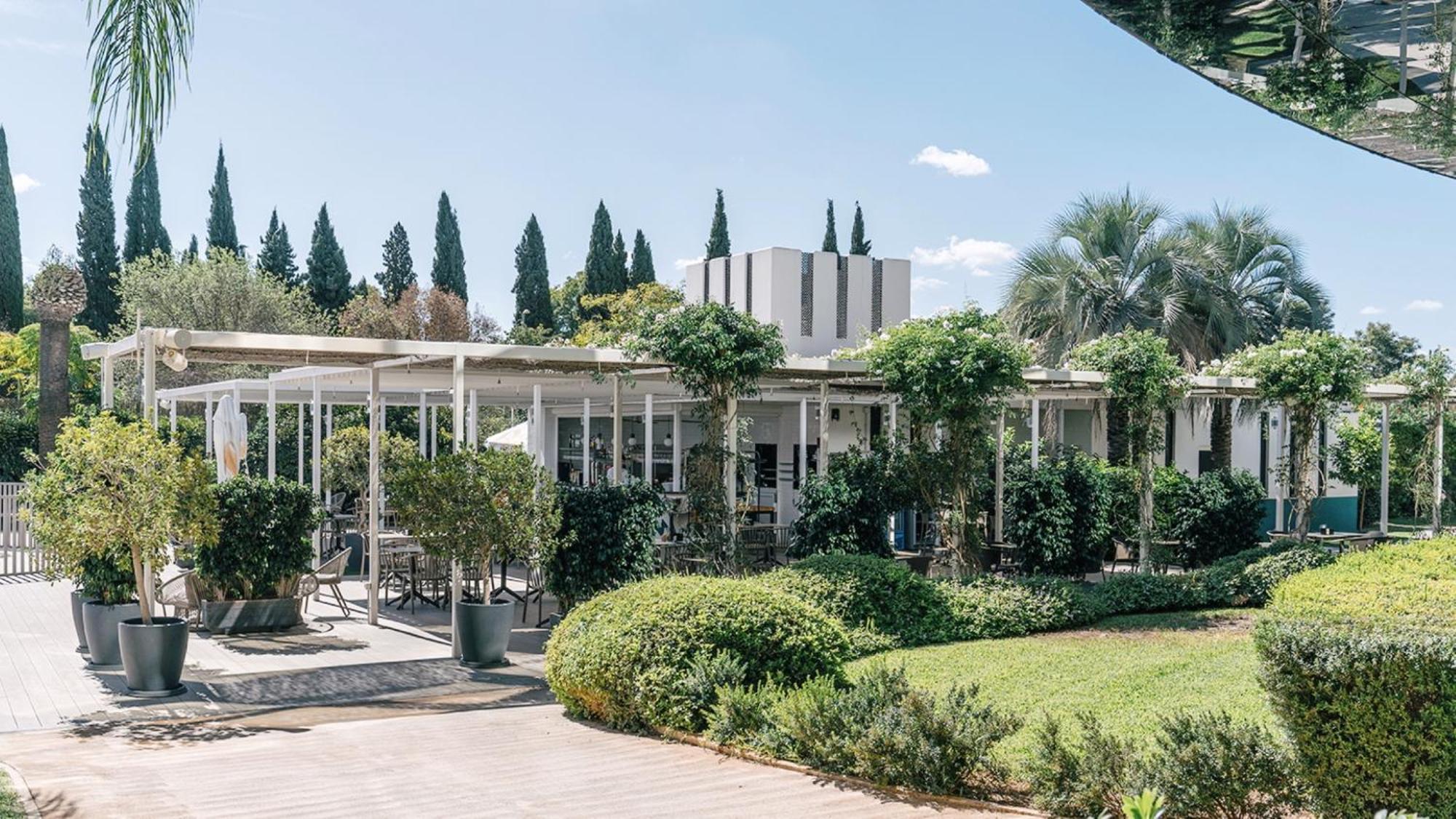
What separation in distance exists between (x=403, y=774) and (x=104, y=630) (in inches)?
182

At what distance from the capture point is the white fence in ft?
53.2

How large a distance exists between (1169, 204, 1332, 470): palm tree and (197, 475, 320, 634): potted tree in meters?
15.9

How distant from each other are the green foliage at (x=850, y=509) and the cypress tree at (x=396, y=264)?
34940 millimetres

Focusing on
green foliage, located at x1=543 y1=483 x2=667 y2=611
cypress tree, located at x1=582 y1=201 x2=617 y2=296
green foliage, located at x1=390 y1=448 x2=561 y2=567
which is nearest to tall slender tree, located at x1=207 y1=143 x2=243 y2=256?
cypress tree, located at x1=582 y1=201 x2=617 y2=296

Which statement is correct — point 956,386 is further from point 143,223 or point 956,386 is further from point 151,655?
point 143,223

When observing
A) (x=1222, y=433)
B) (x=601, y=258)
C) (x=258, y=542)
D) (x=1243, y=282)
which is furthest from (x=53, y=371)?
(x=601, y=258)

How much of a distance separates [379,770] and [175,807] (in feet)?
3.41

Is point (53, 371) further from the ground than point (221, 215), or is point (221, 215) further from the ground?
point (221, 215)

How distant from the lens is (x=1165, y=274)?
2164 centimetres

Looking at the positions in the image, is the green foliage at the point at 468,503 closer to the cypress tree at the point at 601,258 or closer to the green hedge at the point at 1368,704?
the green hedge at the point at 1368,704

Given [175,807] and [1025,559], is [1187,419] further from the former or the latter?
[175,807]

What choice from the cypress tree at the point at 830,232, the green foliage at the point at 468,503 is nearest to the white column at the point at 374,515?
the green foliage at the point at 468,503

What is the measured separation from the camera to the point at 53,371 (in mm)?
16828

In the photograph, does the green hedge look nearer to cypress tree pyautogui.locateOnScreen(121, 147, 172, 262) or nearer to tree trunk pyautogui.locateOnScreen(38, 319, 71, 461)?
tree trunk pyautogui.locateOnScreen(38, 319, 71, 461)
